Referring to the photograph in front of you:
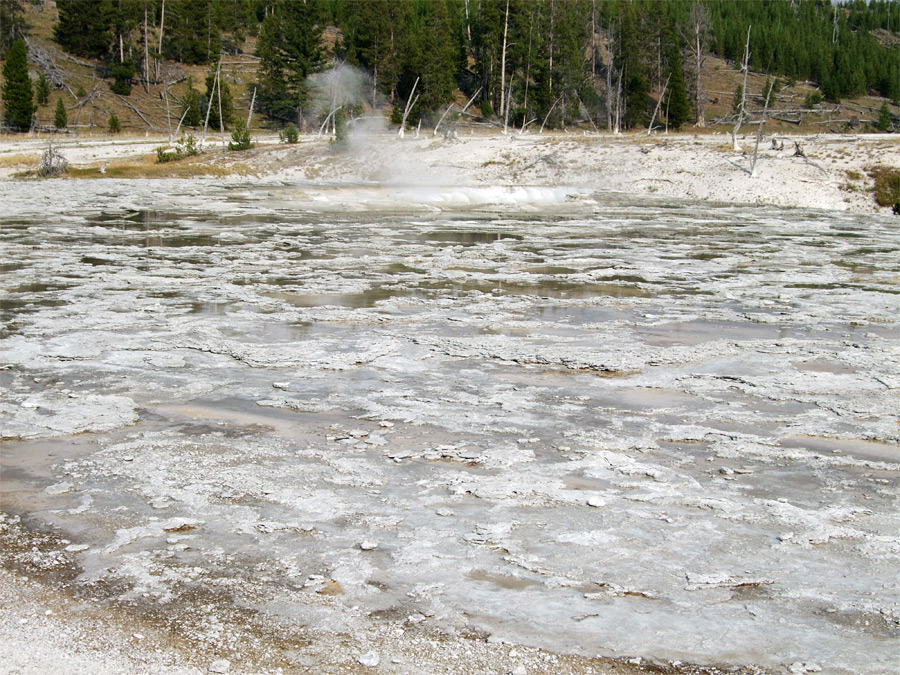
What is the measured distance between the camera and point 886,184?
1184 inches

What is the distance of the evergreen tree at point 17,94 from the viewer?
5112 cm

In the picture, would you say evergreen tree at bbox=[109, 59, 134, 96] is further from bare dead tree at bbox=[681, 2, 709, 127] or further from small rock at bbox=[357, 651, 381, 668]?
small rock at bbox=[357, 651, 381, 668]

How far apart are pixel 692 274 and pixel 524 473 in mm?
9998

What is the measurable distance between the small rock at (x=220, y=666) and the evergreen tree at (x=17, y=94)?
180 ft

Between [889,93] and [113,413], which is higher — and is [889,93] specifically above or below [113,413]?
above

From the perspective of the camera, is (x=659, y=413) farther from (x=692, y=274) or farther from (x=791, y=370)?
(x=692, y=274)

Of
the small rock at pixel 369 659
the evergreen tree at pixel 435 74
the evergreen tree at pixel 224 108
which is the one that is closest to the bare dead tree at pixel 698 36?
the evergreen tree at pixel 435 74

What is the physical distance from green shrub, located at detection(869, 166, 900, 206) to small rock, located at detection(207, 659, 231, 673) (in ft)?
98.7

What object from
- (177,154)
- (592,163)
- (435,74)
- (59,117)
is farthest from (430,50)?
(59,117)

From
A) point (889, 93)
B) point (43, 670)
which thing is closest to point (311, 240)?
point (43, 670)

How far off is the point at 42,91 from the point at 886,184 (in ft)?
157

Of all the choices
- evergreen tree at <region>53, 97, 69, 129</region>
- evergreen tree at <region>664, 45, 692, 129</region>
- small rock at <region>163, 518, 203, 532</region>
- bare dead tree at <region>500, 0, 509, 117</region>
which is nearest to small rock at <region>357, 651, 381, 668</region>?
small rock at <region>163, 518, 203, 532</region>

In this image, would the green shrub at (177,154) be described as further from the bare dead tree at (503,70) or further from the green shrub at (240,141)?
the bare dead tree at (503,70)

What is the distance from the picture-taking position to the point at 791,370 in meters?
8.76
